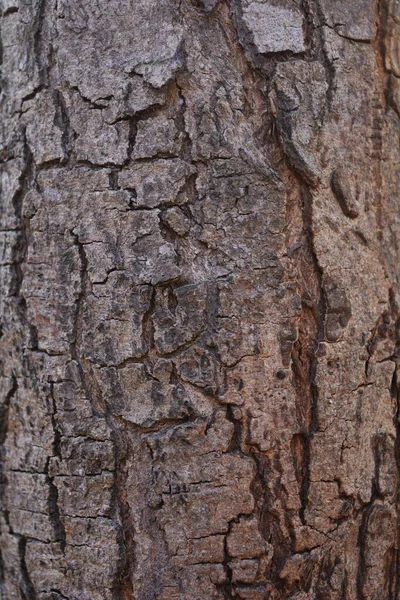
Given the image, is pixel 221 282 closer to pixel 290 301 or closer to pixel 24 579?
pixel 290 301

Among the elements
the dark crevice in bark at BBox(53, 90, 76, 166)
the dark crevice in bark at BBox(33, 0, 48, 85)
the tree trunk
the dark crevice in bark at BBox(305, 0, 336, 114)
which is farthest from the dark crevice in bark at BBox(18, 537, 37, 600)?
the dark crevice in bark at BBox(305, 0, 336, 114)

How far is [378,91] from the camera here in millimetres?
1522

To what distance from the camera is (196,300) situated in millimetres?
1358

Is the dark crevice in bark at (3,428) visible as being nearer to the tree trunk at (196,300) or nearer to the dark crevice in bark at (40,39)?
the tree trunk at (196,300)

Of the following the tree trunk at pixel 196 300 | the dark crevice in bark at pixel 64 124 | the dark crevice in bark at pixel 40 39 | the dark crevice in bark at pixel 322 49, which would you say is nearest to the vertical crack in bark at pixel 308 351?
the tree trunk at pixel 196 300

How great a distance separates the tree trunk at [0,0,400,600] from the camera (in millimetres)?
1366

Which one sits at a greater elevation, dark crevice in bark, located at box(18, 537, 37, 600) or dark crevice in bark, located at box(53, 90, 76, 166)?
dark crevice in bark, located at box(53, 90, 76, 166)

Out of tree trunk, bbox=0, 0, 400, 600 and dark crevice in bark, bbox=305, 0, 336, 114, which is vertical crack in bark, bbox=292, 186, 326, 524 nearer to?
tree trunk, bbox=0, 0, 400, 600

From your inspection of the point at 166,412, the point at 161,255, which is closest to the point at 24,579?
the point at 166,412

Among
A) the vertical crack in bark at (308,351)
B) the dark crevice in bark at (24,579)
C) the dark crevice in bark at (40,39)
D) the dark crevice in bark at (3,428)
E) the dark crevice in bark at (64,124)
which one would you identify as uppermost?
the dark crevice in bark at (40,39)

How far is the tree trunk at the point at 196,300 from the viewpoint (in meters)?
1.37

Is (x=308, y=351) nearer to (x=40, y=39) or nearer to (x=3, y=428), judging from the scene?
(x=3, y=428)

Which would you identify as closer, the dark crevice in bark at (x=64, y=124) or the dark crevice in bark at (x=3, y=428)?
the dark crevice in bark at (x=64, y=124)

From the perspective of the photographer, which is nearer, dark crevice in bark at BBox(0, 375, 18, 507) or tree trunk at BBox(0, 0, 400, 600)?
tree trunk at BBox(0, 0, 400, 600)
